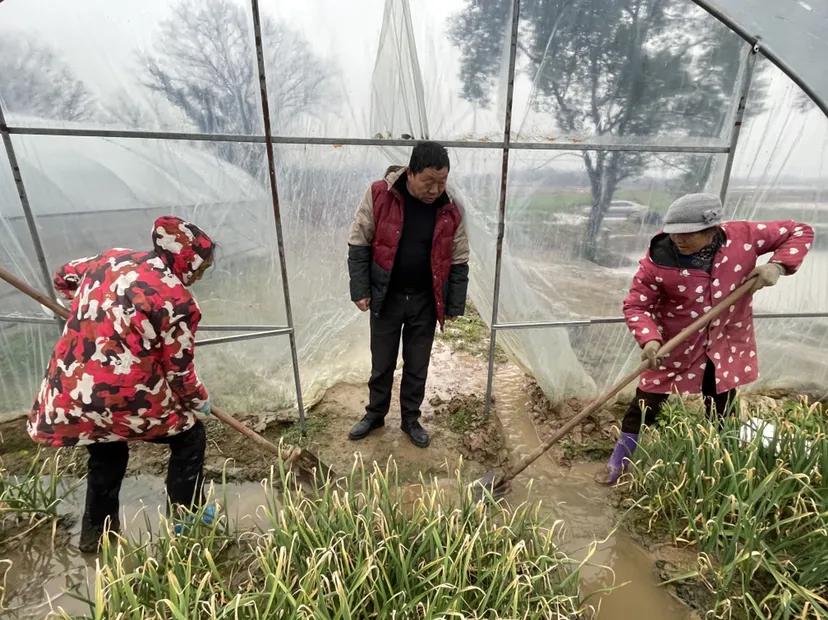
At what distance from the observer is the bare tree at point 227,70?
2.65m

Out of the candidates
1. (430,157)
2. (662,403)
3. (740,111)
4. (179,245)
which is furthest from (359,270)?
(740,111)

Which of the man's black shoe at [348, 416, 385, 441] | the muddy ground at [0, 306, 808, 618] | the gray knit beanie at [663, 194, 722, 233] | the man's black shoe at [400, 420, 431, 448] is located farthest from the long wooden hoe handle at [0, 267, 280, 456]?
the gray knit beanie at [663, 194, 722, 233]

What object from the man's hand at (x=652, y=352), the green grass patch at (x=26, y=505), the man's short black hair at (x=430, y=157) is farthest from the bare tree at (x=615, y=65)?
the green grass patch at (x=26, y=505)

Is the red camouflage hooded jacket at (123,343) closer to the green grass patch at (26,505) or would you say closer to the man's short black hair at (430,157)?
the green grass patch at (26,505)

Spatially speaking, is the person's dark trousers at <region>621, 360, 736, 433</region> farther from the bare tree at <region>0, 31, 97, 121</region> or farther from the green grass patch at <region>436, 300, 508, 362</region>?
the bare tree at <region>0, 31, 97, 121</region>

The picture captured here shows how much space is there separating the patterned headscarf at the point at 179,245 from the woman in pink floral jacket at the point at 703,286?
2.17m

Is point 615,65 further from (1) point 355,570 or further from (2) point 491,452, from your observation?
(1) point 355,570

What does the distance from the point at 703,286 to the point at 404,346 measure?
1.79m

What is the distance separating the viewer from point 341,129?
9.80ft

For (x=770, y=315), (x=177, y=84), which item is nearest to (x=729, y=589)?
(x=770, y=315)

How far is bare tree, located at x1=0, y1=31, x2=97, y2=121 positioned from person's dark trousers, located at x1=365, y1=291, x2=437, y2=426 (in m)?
2.10

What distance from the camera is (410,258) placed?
9.45 ft

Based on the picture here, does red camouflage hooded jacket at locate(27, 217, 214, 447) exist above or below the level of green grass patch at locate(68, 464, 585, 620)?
above

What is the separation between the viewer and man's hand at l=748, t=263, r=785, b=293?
2303 mm
